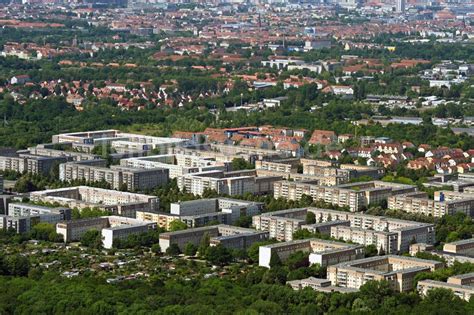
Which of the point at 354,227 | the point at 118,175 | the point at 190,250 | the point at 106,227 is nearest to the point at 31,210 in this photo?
the point at 106,227

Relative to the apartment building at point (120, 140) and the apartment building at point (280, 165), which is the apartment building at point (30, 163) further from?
the apartment building at point (280, 165)

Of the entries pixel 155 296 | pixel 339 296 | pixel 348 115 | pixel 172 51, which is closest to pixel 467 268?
pixel 339 296

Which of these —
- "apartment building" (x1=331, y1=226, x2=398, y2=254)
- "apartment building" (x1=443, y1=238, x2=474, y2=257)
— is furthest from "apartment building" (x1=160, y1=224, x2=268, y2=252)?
"apartment building" (x1=443, y1=238, x2=474, y2=257)

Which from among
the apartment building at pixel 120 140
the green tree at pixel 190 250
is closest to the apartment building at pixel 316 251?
the green tree at pixel 190 250

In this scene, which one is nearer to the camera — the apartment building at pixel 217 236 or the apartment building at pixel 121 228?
the apartment building at pixel 217 236

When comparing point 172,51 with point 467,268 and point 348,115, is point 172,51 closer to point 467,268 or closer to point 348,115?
point 348,115
